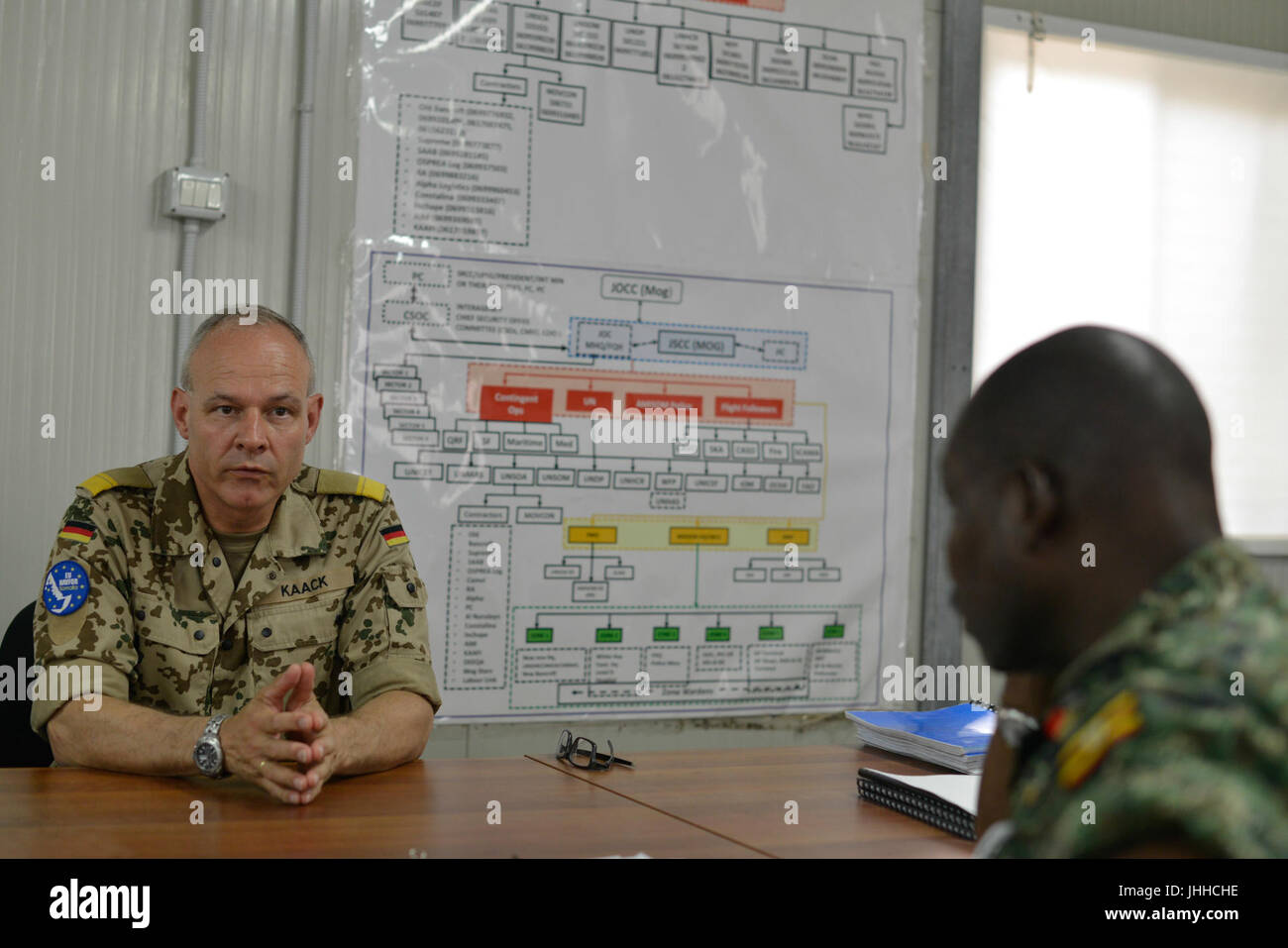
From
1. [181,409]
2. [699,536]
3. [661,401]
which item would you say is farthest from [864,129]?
[181,409]

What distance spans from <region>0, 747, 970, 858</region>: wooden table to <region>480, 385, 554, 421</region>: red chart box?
117 centimetres

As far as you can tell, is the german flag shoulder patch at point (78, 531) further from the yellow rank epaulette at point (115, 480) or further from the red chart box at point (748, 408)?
the red chart box at point (748, 408)

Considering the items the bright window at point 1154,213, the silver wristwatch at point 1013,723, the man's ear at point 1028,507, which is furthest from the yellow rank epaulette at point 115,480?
the bright window at point 1154,213

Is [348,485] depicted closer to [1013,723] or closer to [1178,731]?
[1013,723]

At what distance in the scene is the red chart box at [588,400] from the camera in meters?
2.79

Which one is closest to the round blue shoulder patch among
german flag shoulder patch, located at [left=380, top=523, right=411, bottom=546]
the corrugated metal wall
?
german flag shoulder patch, located at [left=380, top=523, right=411, bottom=546]

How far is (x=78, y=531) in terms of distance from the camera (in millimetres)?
1805

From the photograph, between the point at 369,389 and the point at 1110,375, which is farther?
the point at 369,389

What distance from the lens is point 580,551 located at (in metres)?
2.79

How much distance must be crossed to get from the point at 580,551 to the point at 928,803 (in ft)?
4.79

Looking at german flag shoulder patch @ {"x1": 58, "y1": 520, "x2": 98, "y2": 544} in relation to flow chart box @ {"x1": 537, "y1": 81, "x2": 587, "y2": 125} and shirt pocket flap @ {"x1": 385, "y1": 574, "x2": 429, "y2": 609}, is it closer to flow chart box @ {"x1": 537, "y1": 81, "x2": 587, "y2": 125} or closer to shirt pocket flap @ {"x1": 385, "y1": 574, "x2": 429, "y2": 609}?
shirt pocket flap @ {"x1": 385, "y1": 574, "x2": 429, "y2": 609}

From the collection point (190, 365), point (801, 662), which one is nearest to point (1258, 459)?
point (801, 662)

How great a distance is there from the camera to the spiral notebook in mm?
1387

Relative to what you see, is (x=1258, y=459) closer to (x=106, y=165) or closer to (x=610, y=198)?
(x=610, y=198)
